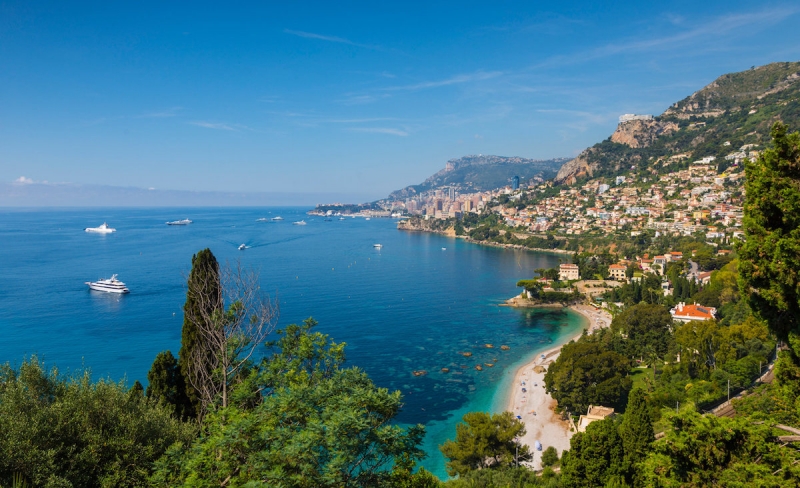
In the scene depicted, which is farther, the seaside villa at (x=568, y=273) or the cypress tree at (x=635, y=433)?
the seaside villa at (x=568, y=273)

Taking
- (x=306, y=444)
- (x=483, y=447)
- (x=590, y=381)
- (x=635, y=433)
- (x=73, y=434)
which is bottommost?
(x=483, y=447)

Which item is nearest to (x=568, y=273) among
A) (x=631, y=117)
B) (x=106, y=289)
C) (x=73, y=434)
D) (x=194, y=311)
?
(x=106, y=289)

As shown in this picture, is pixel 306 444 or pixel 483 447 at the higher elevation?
pixel 306 444

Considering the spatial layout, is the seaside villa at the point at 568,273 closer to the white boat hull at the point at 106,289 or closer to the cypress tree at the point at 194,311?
the white boat hull at the point at 106,289

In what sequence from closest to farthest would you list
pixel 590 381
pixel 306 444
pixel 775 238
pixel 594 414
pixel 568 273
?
1. pixel 306 444
2. pixel 775 238
3. pixel 594 414
4. pixel 590 381
5. pixel 568 273

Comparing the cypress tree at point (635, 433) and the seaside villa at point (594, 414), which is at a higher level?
the cypress tree at point (635, 433)

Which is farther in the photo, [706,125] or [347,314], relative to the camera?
[706,125]

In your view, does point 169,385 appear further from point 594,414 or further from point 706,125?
point 706,125

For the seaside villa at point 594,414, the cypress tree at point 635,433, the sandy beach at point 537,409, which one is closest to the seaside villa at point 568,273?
the sandy beach at point 537,409
